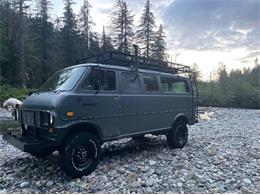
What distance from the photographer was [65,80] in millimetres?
6297

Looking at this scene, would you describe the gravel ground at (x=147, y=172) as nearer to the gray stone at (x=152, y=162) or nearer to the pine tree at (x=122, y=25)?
the gray stone at (x=152, y=162)

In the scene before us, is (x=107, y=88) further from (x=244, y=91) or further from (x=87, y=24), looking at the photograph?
(x=87, y=24)

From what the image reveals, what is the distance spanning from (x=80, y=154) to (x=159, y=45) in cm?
4034

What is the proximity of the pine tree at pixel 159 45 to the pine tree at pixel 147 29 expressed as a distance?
769mm

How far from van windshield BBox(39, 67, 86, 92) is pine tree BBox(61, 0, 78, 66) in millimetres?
36589

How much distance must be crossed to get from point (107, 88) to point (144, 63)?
1.95 meters

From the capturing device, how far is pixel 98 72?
639 cm

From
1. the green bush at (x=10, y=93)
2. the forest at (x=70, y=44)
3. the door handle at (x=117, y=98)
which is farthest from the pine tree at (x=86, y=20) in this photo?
the door handle at (x=117, y=98)

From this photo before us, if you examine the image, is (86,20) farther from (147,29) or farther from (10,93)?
(10,93)

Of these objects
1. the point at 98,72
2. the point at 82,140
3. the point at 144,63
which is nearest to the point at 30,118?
the point at 82,140

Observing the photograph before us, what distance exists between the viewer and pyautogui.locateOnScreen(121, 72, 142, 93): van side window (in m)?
7.14

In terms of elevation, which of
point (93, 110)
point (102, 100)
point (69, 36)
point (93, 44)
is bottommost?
point (93, 110)

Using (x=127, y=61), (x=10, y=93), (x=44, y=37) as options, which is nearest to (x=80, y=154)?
(x=127, y=61)

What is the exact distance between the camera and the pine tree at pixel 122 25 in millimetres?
43281
